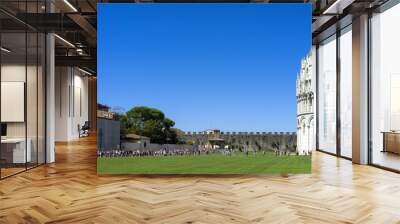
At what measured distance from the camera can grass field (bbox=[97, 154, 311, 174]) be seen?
6.36 metres

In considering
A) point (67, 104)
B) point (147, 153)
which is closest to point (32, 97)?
point (147, 153)

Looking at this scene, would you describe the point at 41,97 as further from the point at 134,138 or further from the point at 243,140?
the point at 243,140

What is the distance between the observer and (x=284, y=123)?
6449 millimetres

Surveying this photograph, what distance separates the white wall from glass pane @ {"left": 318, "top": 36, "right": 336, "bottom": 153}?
9997 mm

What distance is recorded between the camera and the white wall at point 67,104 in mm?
15656

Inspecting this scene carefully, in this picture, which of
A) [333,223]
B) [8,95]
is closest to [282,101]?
[333,223]

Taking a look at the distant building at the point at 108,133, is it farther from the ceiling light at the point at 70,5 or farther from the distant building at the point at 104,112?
the ceiling light at the point at 70,5

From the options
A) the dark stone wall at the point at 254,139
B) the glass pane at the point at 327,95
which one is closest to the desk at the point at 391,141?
the dark stone wall at the point at 254,139

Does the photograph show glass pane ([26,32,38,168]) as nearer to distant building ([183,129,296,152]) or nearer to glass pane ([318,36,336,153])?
distant building ([183,129,296,152])

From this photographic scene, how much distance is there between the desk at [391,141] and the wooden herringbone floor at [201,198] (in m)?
0.49

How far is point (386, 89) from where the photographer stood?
723 cm

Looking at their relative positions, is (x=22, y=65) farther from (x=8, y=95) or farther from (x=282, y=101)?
(x=282, y=101)

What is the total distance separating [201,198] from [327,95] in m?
7.07

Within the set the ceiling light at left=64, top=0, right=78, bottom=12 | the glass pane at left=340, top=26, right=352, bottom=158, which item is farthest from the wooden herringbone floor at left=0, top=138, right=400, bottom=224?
the ceiling light at left=64, top=0, right=78, bottom=12
